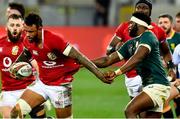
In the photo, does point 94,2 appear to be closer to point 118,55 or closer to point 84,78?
point 84,78

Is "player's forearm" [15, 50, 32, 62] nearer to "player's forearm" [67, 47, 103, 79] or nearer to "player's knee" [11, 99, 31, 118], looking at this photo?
"player's knee" [11, 99, 31, 118]

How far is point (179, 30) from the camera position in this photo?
58.7ft

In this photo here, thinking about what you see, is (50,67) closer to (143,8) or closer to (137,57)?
(137,57)

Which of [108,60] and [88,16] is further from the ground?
[108,60]

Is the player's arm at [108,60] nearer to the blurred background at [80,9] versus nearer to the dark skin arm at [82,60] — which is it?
the dark skin arm at [82,60]

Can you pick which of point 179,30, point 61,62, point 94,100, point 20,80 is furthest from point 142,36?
point 94,100

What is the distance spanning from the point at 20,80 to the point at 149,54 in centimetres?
272

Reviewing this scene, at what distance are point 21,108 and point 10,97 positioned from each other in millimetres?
1068

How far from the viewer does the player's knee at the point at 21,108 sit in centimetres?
1349

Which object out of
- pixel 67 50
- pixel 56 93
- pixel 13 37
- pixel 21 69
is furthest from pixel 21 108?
pixel 13 37

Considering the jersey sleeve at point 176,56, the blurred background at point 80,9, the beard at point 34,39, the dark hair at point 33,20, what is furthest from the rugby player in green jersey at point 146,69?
the blurred background at point 80,9

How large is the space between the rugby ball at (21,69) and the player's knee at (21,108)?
1.94ft

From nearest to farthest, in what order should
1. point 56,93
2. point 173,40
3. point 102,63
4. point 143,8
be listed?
1. point 56,93
2. point 102,63
3. point 143,8
4. point 173,40

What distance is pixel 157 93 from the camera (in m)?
13.0
